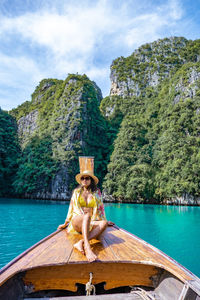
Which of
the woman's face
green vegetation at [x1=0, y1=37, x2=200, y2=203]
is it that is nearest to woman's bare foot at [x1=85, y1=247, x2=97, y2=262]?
the woman's face

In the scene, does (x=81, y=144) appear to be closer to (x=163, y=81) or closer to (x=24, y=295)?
(x=163, y=81)

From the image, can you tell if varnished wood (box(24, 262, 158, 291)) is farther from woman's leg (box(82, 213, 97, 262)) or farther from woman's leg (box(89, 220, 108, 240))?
woman's leg (box(89, 220, 108, 240))

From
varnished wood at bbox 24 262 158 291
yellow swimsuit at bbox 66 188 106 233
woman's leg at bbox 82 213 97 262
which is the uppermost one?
yellow swimsuit at bbox 66 188 106 233

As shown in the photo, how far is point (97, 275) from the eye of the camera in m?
1.93

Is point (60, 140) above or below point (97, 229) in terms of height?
above

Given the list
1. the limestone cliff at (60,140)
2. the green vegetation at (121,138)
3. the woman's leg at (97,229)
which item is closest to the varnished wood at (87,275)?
the woman's leg at (97,229)

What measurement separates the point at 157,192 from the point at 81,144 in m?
12.7

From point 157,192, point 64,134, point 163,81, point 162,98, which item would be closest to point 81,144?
point 64,134

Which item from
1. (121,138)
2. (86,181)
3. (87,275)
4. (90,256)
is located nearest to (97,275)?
(87,275)

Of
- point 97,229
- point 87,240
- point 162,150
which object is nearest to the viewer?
point 87,240

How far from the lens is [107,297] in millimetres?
1665

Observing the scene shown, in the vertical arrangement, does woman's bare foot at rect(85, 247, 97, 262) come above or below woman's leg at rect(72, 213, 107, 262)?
below

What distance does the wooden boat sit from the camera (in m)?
1.72

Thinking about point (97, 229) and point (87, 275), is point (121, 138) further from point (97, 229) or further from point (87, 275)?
point (87, 275)
